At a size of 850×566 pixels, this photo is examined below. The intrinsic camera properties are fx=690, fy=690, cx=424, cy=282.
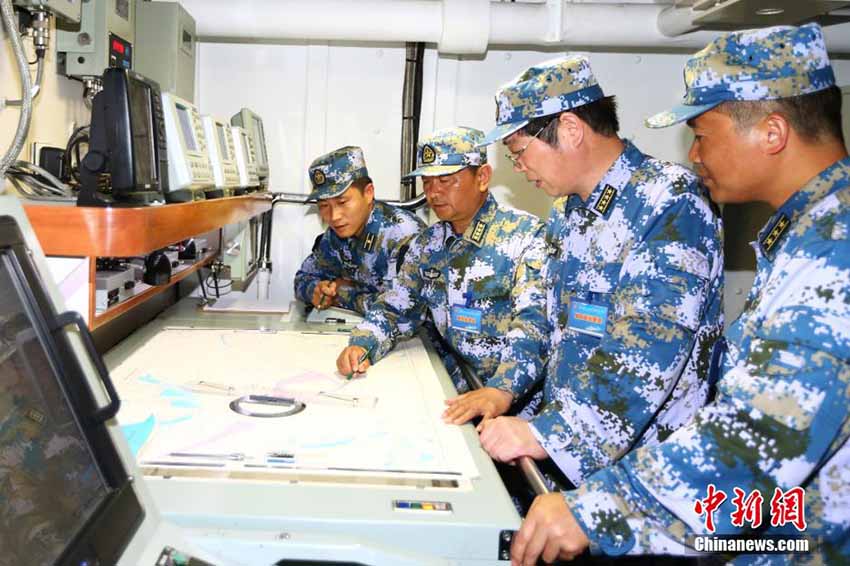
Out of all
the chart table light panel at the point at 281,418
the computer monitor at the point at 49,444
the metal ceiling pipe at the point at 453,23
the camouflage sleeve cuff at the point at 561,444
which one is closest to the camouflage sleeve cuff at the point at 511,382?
the chart table light panel at the point at 281,418

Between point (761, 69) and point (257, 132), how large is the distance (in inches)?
108

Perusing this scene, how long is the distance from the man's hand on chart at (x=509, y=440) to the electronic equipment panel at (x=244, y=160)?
59.2 inches

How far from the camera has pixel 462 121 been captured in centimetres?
388

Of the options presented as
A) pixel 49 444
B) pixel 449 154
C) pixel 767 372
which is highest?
pixel 449 154

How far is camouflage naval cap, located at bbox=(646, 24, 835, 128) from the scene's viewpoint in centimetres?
126

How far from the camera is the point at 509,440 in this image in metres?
1.55

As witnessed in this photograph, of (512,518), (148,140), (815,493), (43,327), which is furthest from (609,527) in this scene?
(148,140)

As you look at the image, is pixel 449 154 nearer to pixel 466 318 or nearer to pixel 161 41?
pixel 466 318

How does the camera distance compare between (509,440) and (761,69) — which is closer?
(761,69)

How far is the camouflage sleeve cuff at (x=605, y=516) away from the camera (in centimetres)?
114

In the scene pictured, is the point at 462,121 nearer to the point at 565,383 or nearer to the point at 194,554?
the point at 565,383

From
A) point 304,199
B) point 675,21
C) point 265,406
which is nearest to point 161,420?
point 265,406

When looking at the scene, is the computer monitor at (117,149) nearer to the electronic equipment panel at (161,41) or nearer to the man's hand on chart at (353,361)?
the man's hand on chart at (353,361)

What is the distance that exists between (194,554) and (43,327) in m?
0.41
